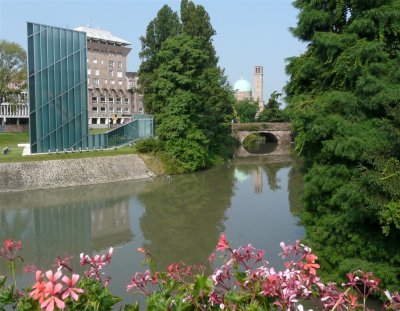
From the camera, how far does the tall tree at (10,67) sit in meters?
56.8

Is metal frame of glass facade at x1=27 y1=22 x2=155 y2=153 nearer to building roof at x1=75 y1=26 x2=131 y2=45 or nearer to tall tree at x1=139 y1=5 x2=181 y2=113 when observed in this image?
tall tree at x1=139 y1=5 x2=181 y2=113

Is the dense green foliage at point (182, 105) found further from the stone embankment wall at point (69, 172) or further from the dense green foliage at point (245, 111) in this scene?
the dense green foliage at point (245, 111)

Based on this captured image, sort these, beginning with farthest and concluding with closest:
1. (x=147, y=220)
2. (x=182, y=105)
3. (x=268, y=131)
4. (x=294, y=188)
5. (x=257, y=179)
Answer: (x=268, y=131)
(x=182, y=105)
(x=257, y=179)
(x=294, y=188)
(x=147, y=220)

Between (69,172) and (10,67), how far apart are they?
30.5 m

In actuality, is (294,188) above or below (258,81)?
below

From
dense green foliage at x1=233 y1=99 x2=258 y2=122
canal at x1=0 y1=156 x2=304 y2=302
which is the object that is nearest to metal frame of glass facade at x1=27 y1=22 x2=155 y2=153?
canal at x1=0 y1=156 x2=304 y2=302

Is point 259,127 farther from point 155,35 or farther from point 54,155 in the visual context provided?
point 54,155

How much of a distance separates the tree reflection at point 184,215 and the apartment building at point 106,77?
49.1 m

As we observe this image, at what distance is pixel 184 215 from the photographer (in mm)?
24797

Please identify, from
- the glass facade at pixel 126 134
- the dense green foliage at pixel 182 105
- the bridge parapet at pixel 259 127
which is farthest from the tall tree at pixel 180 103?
the bridge parapet at pixel 259 127

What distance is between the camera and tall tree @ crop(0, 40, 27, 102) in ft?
186

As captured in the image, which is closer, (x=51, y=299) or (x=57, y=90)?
(x=51, y=299)

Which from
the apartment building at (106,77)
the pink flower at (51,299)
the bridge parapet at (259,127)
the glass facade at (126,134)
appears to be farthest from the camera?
the apartment building at (106,77)

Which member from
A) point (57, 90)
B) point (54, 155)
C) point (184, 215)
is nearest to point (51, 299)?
point (184, 215)
